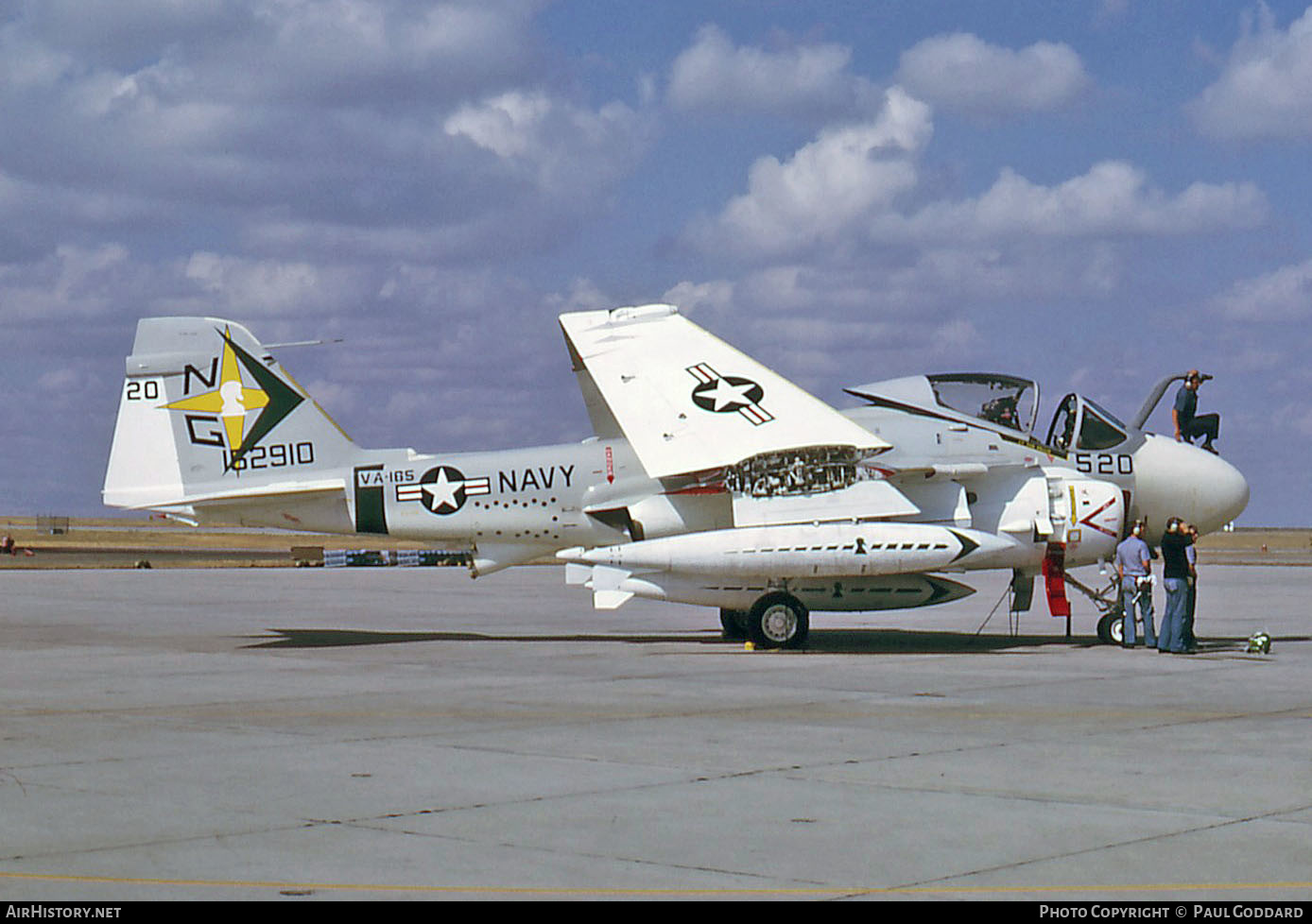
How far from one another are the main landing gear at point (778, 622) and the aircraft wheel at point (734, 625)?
6.39 feet

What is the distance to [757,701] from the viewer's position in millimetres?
14117

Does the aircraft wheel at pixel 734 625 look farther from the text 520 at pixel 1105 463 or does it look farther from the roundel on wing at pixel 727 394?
the text 520 at pixel 1105 463

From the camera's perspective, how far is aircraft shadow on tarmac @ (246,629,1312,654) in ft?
67.5

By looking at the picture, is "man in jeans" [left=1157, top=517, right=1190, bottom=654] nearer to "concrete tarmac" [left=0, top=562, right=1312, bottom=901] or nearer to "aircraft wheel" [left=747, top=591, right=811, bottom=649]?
"concrete tarmac" [left=0, top=562, right=1312, bottom=901]

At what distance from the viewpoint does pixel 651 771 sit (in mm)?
10031

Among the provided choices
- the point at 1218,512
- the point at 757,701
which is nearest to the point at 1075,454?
the point at 1218,512

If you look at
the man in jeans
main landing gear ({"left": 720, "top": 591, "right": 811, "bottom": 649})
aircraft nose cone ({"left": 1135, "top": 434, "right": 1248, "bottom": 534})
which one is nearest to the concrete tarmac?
main landing gear ({"left": 720, "top": 591, "right": 811, "bottom": 649})

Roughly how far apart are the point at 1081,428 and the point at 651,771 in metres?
12.6

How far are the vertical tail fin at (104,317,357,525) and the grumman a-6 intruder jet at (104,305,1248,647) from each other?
3 centimetres

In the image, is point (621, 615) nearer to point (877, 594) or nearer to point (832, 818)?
point (877, 594)

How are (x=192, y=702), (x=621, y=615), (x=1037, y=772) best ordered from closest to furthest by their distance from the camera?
1. (x=1037, y=772)
2. (x=192, y=702)
3. (x=621, y=615)

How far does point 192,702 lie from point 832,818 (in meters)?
7.65

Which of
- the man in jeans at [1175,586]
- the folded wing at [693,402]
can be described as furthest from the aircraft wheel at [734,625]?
the man in jeans at [1175,586]

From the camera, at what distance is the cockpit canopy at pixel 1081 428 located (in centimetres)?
2089
